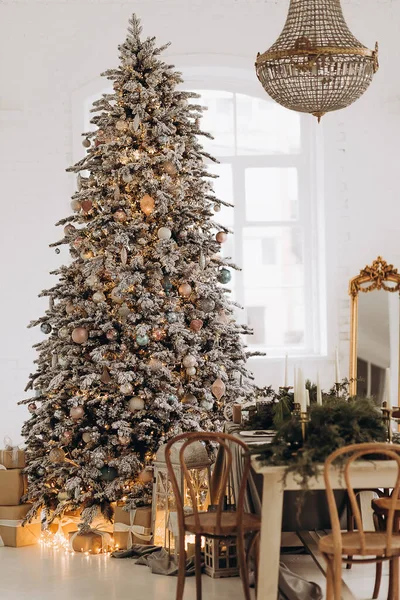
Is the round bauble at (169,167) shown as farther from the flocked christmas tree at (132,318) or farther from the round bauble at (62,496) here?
the round bauble at (62,496)

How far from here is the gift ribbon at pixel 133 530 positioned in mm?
5848

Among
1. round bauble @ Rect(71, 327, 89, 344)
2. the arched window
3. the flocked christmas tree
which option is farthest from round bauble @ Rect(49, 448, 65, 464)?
the arched window

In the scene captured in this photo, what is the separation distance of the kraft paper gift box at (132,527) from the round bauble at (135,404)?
0.65 metres

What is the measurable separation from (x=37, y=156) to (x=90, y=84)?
2.73 feet

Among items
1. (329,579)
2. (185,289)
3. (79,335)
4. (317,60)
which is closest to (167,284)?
(185,289)

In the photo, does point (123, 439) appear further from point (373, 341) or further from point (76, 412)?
point (373, 341)

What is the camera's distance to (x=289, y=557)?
5.54 metres

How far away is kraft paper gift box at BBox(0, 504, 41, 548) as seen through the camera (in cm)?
618

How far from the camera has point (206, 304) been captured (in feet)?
20.5

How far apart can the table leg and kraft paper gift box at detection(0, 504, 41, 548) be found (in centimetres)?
260

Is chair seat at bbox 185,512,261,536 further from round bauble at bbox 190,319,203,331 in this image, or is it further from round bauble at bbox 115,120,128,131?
round bauble at bbox 115,120,128,131

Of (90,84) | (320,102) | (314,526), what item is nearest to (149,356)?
(314,526)

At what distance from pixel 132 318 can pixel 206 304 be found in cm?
57

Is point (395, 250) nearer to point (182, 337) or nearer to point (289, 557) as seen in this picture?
point (182, 337)
